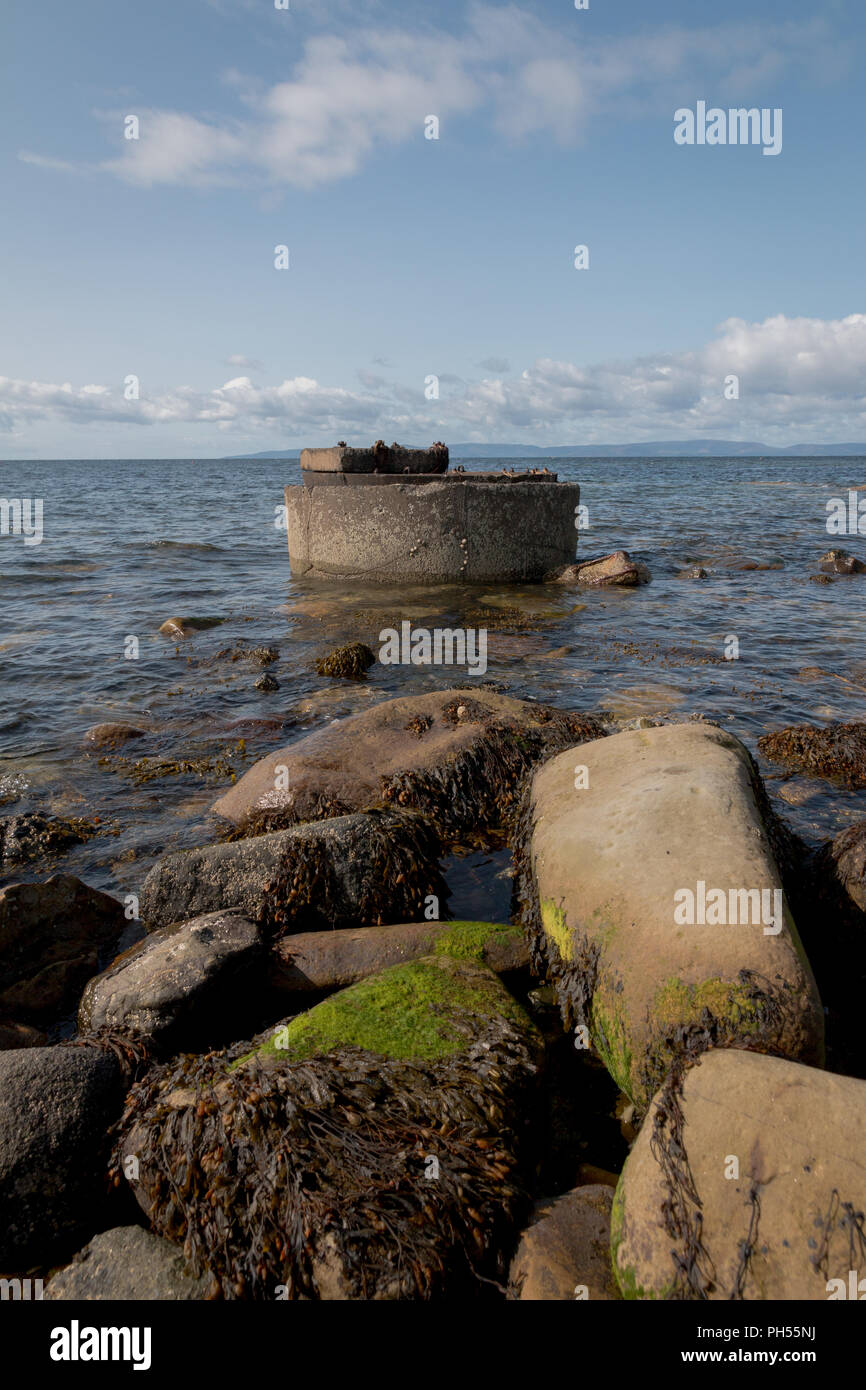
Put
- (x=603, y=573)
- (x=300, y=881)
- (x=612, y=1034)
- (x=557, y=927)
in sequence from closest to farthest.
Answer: (x=612, y=1034) → (x=557, y=927) → (x=300, y=881) → (x=603, y=573)

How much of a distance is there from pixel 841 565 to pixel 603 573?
6128mm

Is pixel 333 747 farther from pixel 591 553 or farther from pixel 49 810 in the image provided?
pixel 591 553

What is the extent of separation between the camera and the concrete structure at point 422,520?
527 inches

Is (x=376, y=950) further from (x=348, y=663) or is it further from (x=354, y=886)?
(x=348, y=663)

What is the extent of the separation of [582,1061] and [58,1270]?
7.02ft

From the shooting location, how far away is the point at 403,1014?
3.54m

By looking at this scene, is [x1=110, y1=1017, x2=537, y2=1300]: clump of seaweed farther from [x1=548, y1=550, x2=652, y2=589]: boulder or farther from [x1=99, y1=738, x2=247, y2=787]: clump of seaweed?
[x1=548, y1=550, x2=652, y2=589]: boulder

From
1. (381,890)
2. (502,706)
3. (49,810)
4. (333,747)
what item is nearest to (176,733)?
(49,810)

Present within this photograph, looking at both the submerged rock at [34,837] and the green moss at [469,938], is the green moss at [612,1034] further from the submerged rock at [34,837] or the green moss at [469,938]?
the submerged rock at [34,837]

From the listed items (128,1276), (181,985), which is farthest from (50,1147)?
(181,985)

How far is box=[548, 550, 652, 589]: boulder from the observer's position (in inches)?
592

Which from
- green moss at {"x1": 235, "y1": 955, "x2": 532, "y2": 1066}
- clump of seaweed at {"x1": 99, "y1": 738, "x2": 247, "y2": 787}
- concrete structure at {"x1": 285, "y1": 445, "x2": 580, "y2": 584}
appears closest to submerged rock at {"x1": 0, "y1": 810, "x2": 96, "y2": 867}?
clump of seaweed at {"x1": 99, "y1": 738, "x2": 247, "y2": 787}

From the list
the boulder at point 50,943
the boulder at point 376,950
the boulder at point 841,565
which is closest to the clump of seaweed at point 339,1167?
the boulder at point 376,950

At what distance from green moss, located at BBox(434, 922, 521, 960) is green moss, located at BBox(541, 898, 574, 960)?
32cm
